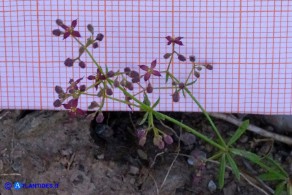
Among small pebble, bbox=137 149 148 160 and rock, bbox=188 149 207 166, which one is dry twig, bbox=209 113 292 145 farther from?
small pebble, bbox=137 149 148 160

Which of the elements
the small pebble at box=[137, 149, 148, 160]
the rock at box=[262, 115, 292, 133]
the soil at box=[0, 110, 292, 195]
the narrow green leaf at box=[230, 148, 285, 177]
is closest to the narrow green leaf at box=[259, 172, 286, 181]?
the narrow green leaf at box=[230, 148, 285, 177]

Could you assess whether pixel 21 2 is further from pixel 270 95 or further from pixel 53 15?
pixel 270 95

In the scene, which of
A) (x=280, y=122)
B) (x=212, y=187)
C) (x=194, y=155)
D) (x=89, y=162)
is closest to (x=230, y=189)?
(x=212, y=187)

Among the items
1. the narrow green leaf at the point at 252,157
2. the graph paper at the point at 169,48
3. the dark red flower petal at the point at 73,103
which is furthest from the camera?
the graph paper at the point at 169,48

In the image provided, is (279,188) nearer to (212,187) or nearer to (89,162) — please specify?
(212,187)

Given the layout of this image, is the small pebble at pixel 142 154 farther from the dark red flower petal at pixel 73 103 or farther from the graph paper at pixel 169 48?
the dark red flower petal at pixel 73 103

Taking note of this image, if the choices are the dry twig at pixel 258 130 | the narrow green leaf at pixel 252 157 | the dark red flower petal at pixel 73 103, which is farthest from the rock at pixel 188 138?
the dark red flower petal at pixel 73 103
